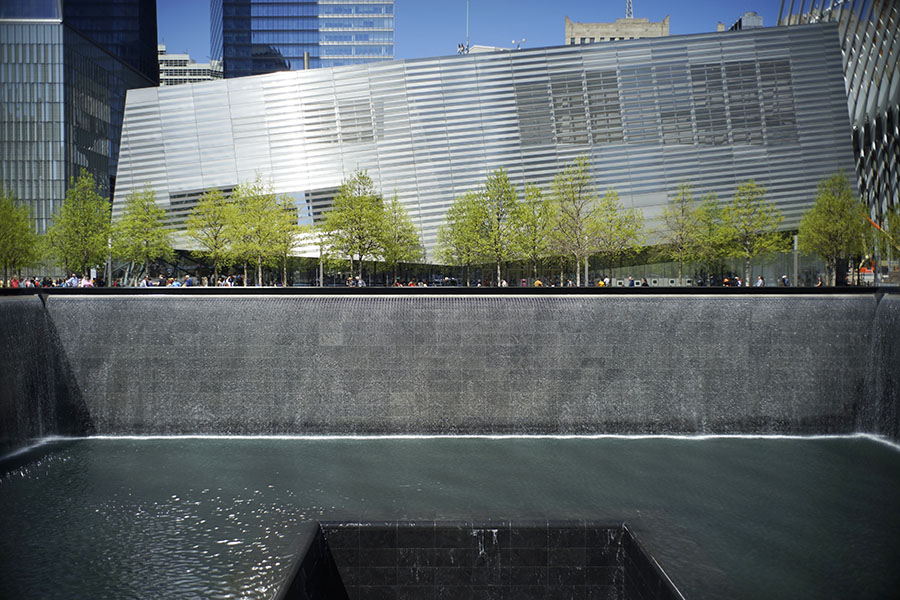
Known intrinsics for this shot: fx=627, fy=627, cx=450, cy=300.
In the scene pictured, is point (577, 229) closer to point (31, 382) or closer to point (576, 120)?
point (576, 120)

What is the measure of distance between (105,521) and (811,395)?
13268 mm

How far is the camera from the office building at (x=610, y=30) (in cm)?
13250

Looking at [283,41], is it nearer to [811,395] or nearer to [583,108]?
[583,108]

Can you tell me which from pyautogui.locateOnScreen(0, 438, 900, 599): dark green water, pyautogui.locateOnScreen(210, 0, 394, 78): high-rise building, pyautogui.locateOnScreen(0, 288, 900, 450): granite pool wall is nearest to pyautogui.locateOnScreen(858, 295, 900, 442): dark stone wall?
pyautogui.locateOnScreen(0, 288, 900, 450): granite pool wall

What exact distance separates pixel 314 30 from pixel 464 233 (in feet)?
214

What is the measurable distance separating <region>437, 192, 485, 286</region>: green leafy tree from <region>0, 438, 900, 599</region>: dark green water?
2472 centimetres

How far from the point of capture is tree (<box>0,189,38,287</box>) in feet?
50.6

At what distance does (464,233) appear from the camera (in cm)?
3706

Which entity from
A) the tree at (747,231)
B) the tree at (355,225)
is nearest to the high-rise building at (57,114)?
the tree at (355,225)

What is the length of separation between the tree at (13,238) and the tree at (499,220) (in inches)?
873

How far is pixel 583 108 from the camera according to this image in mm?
45250

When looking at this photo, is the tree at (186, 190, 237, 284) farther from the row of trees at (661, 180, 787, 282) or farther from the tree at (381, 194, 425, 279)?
the row of trees at (661, 180, 787, 282)

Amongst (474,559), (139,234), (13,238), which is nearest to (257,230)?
(139,234)

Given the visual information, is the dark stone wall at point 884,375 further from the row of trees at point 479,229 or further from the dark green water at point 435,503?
the row of trees at point 479,229
